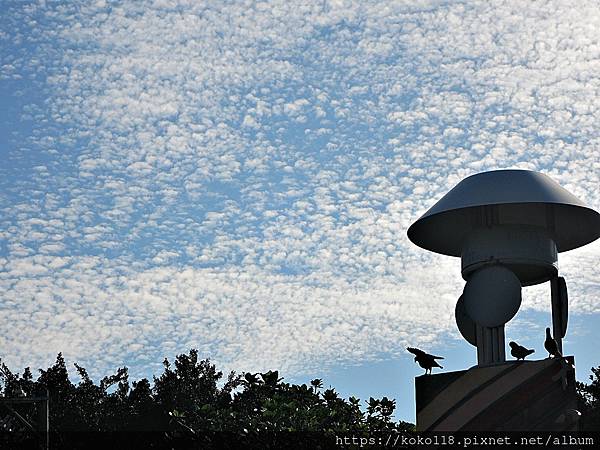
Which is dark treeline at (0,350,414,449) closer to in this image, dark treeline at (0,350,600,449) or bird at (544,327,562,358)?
dark treeline at (0,350,600,449)

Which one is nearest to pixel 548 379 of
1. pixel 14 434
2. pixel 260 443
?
pixel 260 443

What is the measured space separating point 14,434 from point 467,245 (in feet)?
30.0

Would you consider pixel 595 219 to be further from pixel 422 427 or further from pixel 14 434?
pixel 14 434

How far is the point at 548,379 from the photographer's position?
1134 cm

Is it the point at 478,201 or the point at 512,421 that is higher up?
the point at 478,201

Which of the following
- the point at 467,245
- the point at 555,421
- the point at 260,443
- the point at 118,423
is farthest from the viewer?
the point at 118,423

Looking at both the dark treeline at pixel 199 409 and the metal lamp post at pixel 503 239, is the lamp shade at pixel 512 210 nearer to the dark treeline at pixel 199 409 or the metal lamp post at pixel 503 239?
the metal lamp post at pixel 503 239

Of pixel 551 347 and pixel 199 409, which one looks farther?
pixel 199 409

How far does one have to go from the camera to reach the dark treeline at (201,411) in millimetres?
16125

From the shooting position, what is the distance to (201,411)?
18.6m

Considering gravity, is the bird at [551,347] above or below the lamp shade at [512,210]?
below

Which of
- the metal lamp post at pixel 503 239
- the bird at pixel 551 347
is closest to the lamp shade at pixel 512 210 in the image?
the metal lamp post at pixel 503 239

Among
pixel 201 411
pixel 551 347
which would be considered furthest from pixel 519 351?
pixel 201 411

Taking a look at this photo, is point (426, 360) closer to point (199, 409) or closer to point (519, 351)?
point (519, 351)
